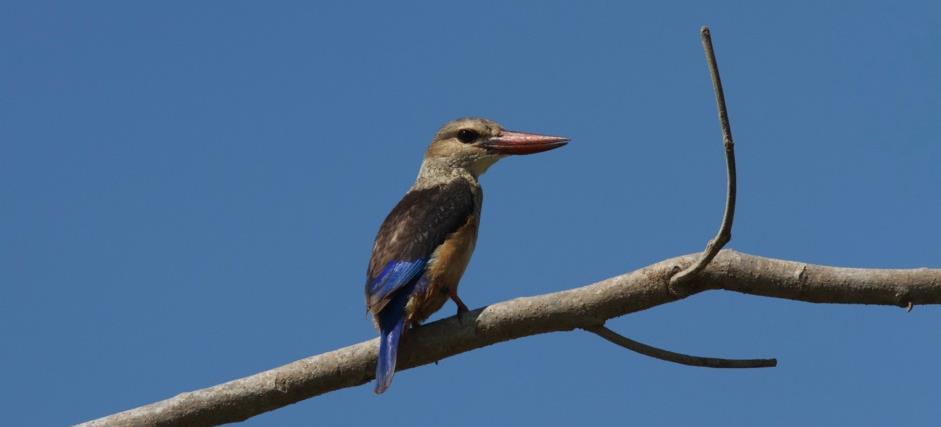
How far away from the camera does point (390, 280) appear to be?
4289mm

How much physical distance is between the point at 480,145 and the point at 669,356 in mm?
2250

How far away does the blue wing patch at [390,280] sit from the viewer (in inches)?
166

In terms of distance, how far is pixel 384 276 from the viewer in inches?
170

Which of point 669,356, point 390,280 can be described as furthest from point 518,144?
point 669,356

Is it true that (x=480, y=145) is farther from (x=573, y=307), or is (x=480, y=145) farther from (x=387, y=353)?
(x=573, y=307)

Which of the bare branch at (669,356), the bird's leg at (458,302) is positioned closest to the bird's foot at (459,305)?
the bird's leg at (458,302)

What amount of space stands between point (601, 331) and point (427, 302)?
1072 millimetres

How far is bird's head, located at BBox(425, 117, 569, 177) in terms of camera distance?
5.42 meters

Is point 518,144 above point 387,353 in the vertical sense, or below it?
above

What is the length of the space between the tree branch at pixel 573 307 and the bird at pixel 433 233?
8.0 inches

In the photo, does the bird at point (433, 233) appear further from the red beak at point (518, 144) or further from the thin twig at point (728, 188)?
the thin twig at point (728, 188)

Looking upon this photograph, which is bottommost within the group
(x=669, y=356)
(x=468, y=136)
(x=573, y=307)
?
(x=669, y=356)

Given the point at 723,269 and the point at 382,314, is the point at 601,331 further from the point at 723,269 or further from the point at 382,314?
the point at 382,314

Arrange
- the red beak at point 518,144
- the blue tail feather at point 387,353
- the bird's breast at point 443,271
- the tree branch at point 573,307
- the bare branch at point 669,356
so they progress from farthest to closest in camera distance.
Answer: the red beak at point 518,144
the bird's breast at point 443,271
the blue tail feather at point 387,353
the bare branch at point 669,356
the tree branch at point 573,307
